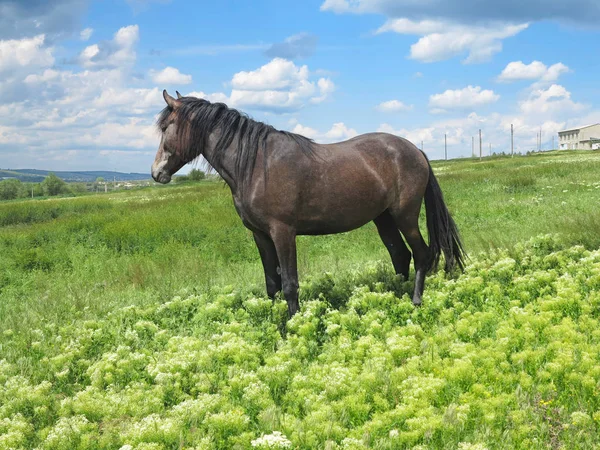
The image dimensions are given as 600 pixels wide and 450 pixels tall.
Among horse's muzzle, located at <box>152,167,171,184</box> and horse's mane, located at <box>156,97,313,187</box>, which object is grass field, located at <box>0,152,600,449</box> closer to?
horse's muzzle, located at <box>152,167,171,184</box>

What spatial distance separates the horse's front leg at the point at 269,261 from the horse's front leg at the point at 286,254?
1.37 feet

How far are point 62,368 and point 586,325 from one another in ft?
18.1

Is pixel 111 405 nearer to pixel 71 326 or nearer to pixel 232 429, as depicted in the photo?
pixel 232 429

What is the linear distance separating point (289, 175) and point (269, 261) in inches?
48.2

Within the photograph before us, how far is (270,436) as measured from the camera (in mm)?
3818

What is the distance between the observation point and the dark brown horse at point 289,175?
6.77 metres

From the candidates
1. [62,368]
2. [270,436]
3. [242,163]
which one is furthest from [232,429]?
[242,163]

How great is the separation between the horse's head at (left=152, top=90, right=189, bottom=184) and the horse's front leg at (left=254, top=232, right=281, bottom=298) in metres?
1.45

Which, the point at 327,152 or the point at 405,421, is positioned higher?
the point at 327,152

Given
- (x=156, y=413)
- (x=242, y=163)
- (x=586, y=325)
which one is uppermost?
(x=242, y=163)

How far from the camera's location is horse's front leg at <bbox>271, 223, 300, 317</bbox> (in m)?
6.69

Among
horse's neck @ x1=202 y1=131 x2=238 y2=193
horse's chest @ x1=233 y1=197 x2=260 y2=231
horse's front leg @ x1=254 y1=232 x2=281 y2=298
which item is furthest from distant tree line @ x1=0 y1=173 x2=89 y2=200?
horse's chest @ x1=233 y1=197 x2=260 y2=231

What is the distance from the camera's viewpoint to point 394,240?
8.24 meters

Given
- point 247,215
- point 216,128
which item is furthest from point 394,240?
point 216,128
